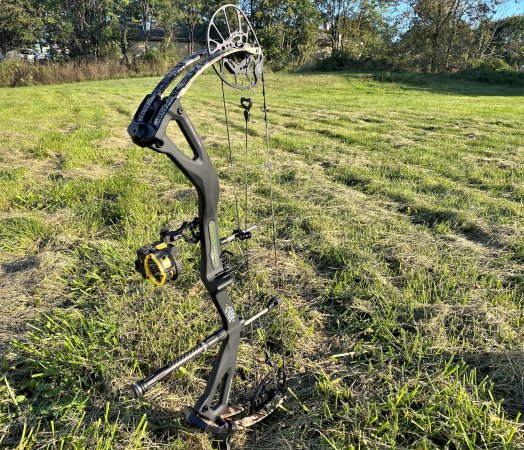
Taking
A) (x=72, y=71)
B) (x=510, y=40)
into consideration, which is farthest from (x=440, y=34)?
(x=72, y=71)

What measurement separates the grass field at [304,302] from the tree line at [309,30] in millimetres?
24645

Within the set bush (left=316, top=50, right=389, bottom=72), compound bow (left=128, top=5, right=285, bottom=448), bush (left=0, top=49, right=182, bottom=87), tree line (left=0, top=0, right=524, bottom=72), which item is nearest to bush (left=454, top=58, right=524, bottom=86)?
tree line (left=0, top=0, right=524, bottom=72)

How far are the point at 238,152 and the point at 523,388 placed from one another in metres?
6.69

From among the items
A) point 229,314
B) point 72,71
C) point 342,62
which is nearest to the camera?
point 229,314

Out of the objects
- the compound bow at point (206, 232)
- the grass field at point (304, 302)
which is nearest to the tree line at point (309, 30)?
the grass field at point (304, 302)

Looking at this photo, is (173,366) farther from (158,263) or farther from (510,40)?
(510,40)

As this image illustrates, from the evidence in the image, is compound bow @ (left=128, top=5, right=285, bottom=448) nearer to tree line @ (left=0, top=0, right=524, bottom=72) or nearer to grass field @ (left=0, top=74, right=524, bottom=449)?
grass field @ (left=0, top=74, right=524, bottom=449)

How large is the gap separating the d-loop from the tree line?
29.1 m

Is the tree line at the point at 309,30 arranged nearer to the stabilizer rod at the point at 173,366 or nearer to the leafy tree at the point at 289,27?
the leafy tree at the point at 289,27

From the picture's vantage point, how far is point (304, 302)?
10.7 feet

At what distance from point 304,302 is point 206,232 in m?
1.66

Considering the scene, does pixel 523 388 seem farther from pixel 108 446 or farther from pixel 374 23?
pixel 374 23

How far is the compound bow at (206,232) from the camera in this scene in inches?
61.5

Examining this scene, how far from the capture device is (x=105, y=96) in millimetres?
17375
